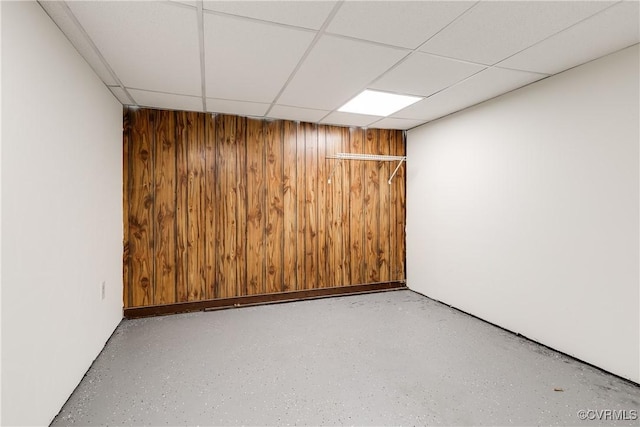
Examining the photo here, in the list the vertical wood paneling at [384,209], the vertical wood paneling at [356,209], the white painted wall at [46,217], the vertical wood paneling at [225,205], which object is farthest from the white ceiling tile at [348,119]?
the white painted wall at [46,217]

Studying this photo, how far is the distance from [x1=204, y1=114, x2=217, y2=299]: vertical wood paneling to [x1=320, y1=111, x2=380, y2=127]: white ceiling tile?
1.33 metres

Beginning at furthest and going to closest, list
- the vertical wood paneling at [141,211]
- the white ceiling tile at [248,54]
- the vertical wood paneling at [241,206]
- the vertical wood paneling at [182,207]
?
the vertical wood paneling at [241,206] < the vertical wood paneling at [182,207] < the vertical wood paneling at [141,211] < the white ceiling tile at [248,54]

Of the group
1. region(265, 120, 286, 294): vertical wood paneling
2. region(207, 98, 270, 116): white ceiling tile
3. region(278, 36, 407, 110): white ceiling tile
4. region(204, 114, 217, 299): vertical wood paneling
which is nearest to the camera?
region(278, 36, 407, 110): white ceiling tile

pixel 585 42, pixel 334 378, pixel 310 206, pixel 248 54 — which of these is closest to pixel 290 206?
pixel 310 206

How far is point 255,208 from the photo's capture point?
12.3 feet

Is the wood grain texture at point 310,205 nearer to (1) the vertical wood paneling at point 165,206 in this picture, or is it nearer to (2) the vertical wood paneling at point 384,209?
(2) the vertical wood paneling at point 384,209

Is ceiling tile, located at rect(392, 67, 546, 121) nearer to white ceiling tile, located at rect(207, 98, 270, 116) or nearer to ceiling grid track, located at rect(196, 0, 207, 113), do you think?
white ceiling tile, located at rect(207, 98, 270, 116)

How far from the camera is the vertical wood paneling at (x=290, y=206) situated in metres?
3.85

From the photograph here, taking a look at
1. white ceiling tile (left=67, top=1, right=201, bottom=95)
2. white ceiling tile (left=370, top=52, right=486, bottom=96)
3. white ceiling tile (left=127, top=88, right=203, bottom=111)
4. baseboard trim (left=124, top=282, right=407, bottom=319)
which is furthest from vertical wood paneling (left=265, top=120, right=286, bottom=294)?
white ceiling tile (left=370, top=52, right=486, bottom=96)

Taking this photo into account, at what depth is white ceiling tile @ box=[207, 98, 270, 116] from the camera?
315cm

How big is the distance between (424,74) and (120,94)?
269 cm

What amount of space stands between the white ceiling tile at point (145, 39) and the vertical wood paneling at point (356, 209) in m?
2.15

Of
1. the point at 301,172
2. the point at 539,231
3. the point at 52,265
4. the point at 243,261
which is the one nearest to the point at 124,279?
the point at 243,261

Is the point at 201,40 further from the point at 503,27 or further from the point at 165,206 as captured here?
the point at 165,206
